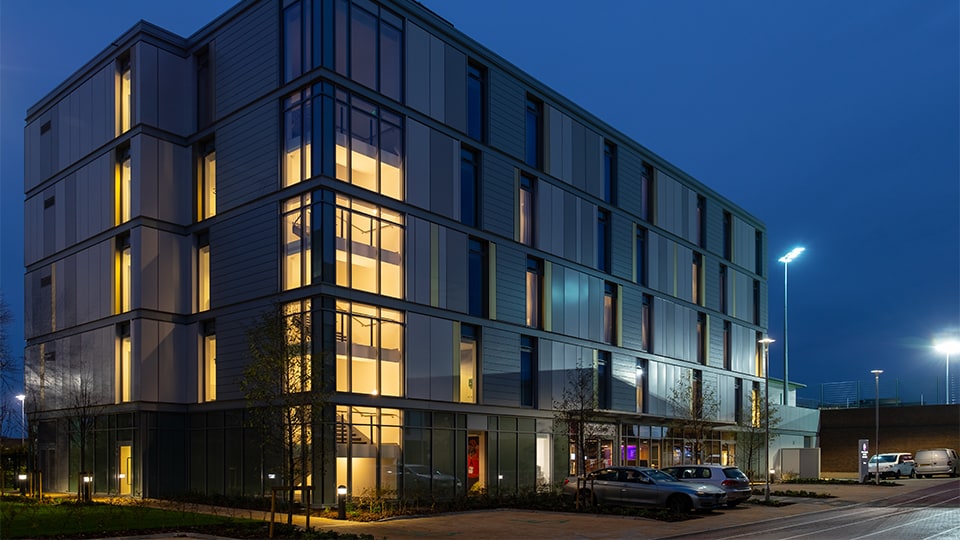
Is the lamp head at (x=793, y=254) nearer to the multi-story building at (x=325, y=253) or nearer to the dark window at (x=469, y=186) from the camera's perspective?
the multi-story building at (x=325, y=253)

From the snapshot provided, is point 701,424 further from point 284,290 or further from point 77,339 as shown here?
point 77,339

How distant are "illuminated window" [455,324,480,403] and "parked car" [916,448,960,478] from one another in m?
39.5

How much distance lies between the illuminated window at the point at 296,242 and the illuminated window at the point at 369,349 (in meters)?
1.82

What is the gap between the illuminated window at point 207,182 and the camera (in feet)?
113

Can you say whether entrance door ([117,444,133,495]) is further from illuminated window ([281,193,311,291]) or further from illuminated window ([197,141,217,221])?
illuminated window ([281,193,311,291])

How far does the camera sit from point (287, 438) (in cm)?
2212

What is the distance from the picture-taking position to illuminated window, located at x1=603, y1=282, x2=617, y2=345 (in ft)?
146

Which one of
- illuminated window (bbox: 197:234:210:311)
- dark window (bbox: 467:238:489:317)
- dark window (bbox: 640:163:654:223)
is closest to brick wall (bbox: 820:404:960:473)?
dark window (bbox: 640:163:654:223)

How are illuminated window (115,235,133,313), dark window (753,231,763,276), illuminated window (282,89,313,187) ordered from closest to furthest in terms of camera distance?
illuminated window (282,89,313,187) → illuminated window (115,235,133,313) → dark window (753,231,763,276)

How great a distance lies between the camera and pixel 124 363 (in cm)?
3462

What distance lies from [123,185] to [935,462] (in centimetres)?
5385

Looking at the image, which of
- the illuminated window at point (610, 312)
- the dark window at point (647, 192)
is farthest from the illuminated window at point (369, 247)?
the dark window at point (647, 192)

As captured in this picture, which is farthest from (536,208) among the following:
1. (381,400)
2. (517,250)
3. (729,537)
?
(729,537)

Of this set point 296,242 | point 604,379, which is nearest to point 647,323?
point 604,379
